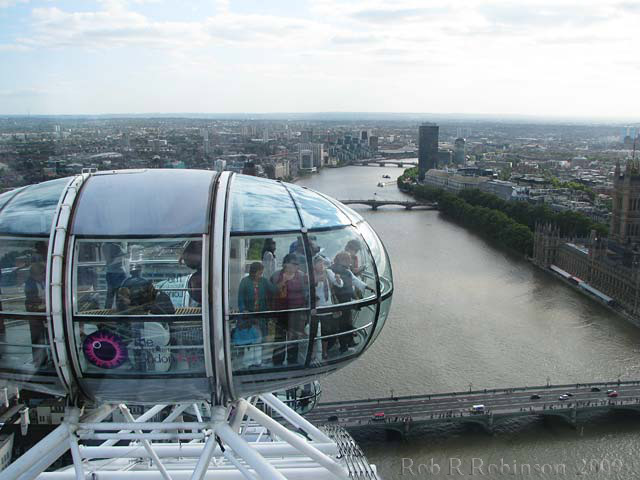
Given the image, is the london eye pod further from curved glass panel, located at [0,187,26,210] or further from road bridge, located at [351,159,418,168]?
road bridge, located at [351,159,418,168]

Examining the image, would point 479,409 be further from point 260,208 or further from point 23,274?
point 23,274

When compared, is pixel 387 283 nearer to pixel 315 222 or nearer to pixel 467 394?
pixel 315 222

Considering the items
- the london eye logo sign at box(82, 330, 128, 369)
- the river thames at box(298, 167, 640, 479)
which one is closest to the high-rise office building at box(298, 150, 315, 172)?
the river thames at box(298, 167, 640, 479)

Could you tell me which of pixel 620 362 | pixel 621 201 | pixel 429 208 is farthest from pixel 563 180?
pixel 620 362

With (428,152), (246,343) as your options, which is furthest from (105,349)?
(428,152)

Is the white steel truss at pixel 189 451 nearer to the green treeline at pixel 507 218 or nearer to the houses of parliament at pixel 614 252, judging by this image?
the houses of parliament at pixel 614 252
